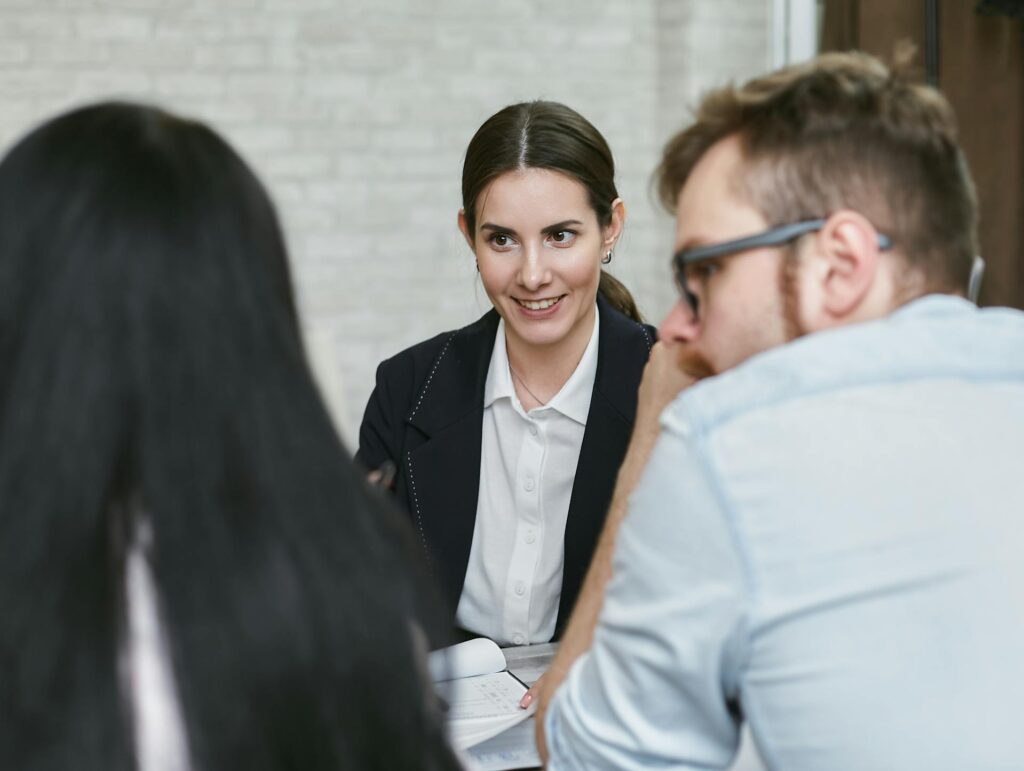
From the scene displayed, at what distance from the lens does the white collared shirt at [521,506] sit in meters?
1.85

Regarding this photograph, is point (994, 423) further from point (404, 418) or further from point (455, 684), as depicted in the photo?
point (404, 418)

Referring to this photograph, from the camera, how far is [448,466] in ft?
6.34

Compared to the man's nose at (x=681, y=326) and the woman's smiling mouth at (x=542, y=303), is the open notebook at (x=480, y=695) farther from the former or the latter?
the woman's smiling mouth at (x=542, y=303)

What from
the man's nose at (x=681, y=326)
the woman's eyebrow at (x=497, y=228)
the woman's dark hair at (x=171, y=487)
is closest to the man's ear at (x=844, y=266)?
the man's nose at (x=681, y=326)

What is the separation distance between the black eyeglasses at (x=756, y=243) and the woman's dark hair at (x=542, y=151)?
0.96 m

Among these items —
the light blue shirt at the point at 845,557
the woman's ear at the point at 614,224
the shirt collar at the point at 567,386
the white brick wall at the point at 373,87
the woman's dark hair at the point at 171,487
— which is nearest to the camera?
the woman's dark hair at the point at 171,487

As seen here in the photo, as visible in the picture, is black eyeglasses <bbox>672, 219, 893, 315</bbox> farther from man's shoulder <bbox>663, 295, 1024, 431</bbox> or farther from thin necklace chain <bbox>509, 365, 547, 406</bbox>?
thin necklace chain <bbox>509, 365, 547, 406</bbox>

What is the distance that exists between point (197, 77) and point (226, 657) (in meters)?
3.48

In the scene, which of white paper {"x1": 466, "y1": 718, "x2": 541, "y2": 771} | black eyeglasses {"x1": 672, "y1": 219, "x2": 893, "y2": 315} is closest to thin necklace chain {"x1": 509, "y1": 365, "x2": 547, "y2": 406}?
white paper {"x1": 466, "y1": 718, "x2": 541, "y2": 771}

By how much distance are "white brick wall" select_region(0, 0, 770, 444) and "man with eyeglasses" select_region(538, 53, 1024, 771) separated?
2822 mm

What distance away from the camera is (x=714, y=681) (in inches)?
33.6

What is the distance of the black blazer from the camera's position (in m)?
1.87

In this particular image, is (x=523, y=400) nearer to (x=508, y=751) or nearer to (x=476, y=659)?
(x=476, y=659)

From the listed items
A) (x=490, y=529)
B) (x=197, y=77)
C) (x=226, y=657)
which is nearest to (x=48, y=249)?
(x=226, y=657)
